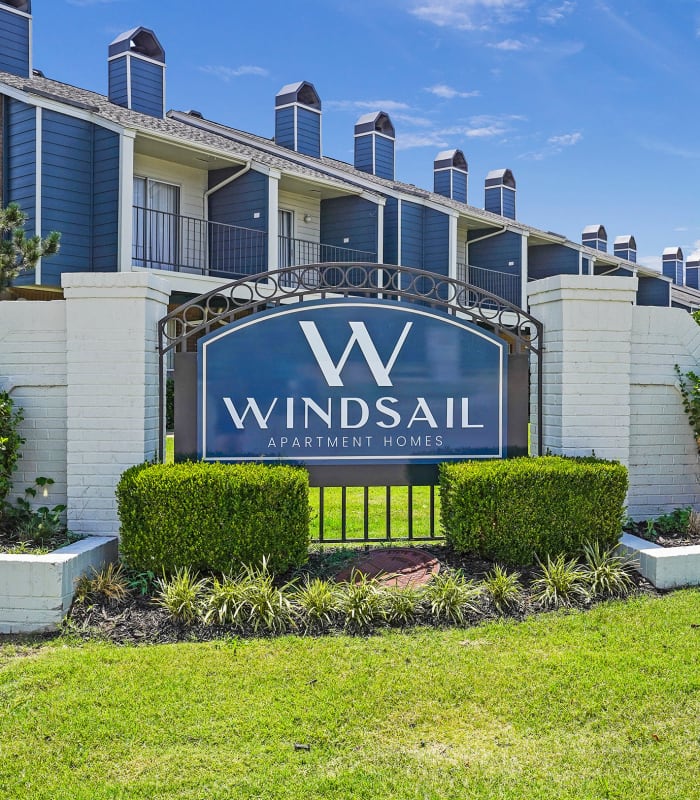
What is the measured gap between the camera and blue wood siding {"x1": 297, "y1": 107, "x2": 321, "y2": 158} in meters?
21.0

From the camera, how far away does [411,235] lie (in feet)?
63.9

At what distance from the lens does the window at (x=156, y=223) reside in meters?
14.7

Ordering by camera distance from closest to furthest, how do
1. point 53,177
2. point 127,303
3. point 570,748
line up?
point 570,748
point 127,303
point 53,177

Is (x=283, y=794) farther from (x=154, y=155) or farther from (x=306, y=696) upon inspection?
(x=154, y=155)

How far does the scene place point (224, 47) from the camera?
1380cm

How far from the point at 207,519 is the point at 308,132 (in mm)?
18169

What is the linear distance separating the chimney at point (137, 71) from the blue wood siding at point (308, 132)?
5.15 metres

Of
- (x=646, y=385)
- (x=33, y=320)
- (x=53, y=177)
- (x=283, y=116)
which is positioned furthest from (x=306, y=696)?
(x=283, y=116)

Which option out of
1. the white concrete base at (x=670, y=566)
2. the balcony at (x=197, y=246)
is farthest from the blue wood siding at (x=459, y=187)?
the white concrete base at (x=670, y=566)

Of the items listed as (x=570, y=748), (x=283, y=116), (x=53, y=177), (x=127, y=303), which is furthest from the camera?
(x=283, y=116)

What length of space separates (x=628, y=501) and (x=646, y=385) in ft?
3.18

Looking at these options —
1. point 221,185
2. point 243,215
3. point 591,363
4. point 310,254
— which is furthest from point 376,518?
point 310,254

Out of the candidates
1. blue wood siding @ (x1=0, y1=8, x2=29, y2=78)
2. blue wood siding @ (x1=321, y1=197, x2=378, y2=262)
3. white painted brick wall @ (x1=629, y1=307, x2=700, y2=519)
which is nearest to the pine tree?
white painted brick wall @ (x1=629, y1=307, x2=700, y2=519)

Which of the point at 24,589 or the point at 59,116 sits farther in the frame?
the point at 59,116
